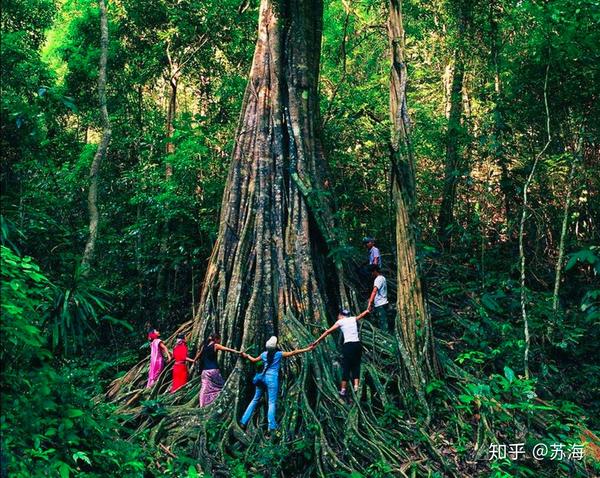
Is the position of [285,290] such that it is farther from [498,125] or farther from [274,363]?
[498,125]

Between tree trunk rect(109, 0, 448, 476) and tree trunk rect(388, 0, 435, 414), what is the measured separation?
0.37 meters

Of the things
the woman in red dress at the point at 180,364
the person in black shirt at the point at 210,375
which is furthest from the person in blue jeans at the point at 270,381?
the woman in red dress at the point at 180,364

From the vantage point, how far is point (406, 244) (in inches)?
274

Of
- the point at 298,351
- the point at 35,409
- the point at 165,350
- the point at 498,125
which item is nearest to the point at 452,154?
the point at 498,125

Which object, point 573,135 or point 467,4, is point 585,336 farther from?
point 467,4

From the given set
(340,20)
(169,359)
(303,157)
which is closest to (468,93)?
(340,20)

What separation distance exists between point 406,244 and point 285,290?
5.88ft

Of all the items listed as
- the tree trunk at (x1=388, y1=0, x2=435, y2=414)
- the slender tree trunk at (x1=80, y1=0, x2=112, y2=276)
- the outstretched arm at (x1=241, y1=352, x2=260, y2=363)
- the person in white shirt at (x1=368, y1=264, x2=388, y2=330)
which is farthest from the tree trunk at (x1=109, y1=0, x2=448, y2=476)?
the slender tree trunk at (x1=80, y1=0, x2=112, y2=276)

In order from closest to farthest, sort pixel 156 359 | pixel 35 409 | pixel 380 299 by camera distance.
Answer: pixel 35 409 < pixel 380 299 < pixel 156 359

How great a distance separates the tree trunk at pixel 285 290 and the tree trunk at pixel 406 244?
374 millimetres

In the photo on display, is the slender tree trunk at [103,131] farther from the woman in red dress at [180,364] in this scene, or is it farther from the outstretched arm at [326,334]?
the outstretched arm at [326,334]

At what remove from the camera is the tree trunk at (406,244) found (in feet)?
22.5

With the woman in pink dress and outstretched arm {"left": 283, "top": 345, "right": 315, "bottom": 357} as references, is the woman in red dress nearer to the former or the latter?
the woman in pink dress

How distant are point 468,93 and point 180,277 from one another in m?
6.92
